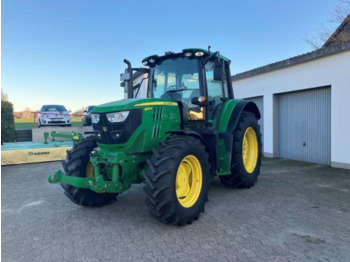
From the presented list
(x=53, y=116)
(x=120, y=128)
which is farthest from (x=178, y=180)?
(x=53, y=116)

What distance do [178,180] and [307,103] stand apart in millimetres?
6478

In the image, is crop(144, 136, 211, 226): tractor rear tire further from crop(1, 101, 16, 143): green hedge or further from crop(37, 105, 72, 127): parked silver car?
crop(37, 105, 72, 127): parked silver car

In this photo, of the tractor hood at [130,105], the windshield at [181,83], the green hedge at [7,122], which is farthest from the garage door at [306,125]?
the green hedge at [7,122]

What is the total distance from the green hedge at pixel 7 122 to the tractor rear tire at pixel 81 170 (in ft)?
33.0

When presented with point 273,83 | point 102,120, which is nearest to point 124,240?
point 102,120

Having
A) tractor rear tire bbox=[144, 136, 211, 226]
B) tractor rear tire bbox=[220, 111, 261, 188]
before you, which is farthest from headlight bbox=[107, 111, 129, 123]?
tractor rear tire bbox=[220, 111, 261, 188]

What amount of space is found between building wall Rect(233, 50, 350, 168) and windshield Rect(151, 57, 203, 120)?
4.81 meters

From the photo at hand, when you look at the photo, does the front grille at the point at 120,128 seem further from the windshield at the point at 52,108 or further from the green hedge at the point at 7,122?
the windshield at the point at 52,108

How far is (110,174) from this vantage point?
13.5ft

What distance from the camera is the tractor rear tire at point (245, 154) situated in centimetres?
523

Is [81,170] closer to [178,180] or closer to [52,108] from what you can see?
[178,180]

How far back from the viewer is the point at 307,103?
863cm

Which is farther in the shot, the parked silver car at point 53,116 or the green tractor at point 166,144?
the parked silver car at point 53,116

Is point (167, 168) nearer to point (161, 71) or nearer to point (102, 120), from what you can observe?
point (102, 120)
